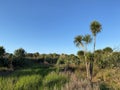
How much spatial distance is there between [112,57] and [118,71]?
1930 mm

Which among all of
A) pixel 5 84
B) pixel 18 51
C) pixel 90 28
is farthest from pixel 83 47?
pixel 5 84

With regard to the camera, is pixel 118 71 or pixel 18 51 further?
pixel 18 51

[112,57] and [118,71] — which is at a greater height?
[112,57]

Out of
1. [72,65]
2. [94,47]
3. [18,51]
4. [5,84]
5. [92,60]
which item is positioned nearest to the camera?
[5,84]

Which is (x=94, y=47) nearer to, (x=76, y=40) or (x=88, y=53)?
(x=88, y=53)

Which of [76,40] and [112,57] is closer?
[112,57]

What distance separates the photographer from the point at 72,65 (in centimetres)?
2192

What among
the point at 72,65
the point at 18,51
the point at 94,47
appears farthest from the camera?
the point at 18,51

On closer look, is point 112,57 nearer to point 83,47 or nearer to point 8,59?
point 83,47

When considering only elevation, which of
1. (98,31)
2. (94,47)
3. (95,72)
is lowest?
(95,72)

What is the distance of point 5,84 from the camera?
5.64m

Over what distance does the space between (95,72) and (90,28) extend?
13.7 feet

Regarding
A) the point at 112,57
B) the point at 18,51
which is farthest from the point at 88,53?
the point at 18,51

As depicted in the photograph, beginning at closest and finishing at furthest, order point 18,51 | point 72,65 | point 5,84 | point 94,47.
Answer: point 5,84, point 94,47, point 72,65, point 18,51
